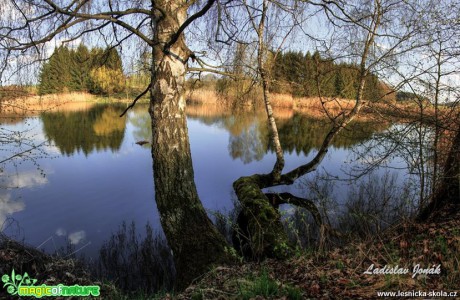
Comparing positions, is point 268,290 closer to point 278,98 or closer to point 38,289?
point 38,289

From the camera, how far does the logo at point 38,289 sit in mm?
3066

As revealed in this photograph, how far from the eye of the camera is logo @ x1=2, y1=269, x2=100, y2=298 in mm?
3066

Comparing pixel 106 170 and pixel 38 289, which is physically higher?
pixel 38 289

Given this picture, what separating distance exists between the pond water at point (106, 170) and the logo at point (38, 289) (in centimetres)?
170

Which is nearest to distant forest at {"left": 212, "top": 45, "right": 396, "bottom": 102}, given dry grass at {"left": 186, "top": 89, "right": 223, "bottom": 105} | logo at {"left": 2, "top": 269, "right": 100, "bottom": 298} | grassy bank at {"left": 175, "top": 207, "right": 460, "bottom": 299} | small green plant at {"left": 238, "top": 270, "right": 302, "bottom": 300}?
dry grass at {"left": 186, "top": 89, "right": 223, "bottom": 105}

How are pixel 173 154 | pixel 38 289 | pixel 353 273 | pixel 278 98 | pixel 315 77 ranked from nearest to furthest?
pixel 353 273, pixel 38 289, pixel 173 154, pixel 315 77, pixel 278 98

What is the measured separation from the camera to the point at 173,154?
13.7 ft

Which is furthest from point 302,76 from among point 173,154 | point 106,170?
point 106,170

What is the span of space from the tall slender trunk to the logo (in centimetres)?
115

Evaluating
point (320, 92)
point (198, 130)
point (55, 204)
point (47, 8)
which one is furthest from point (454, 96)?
point (198, 130)

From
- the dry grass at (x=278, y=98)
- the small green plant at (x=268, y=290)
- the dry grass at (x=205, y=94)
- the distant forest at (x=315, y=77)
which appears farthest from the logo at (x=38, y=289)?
the dry grass at (x=278, y=98)

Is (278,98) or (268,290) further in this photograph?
(278,98)

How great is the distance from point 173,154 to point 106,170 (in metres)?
7.98

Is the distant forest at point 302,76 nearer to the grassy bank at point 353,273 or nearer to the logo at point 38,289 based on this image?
the grassy bank at point 353,273
